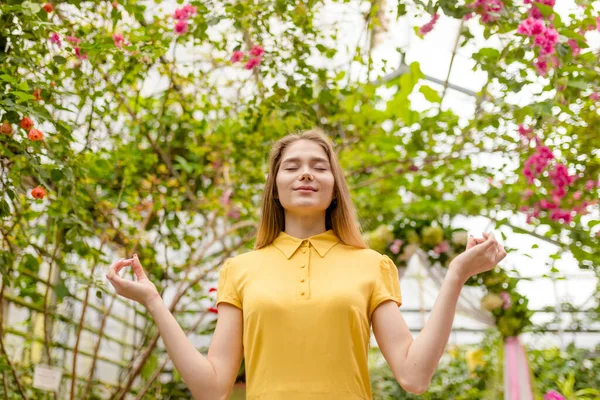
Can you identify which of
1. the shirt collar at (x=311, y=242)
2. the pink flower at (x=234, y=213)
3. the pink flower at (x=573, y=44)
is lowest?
the shirt collar at (x=311, y=242)

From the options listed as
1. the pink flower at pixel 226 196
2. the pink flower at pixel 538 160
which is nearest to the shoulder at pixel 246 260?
the pink flower at pixel 538 160

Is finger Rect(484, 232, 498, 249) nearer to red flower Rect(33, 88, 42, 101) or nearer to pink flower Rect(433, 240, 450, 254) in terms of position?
red flower Rect(33, 88, 42, 101)

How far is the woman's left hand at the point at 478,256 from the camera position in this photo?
1093 mm

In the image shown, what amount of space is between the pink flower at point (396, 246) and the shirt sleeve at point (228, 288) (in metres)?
3.68

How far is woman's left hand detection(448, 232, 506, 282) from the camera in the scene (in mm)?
1093

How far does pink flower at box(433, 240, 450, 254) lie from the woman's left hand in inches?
154

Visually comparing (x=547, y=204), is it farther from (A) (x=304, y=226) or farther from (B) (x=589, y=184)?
(A) (x=304, y=226)

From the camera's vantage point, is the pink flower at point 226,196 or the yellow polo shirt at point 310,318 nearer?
the yellow polo shirt at point 310,318

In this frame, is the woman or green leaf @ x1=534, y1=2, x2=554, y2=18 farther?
green leaf @ x1=534, y1=2, x2=554, y2=18

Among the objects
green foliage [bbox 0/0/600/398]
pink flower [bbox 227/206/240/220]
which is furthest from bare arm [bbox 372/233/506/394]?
pink flower [bbox 227/206/240/220]

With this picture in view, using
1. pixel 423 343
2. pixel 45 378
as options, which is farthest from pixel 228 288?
pixel 45 378

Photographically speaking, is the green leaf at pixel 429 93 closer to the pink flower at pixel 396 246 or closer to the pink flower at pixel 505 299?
the pink flower at pixel 396 246

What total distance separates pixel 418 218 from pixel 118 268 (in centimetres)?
411

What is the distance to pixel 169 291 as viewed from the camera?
249 inches
